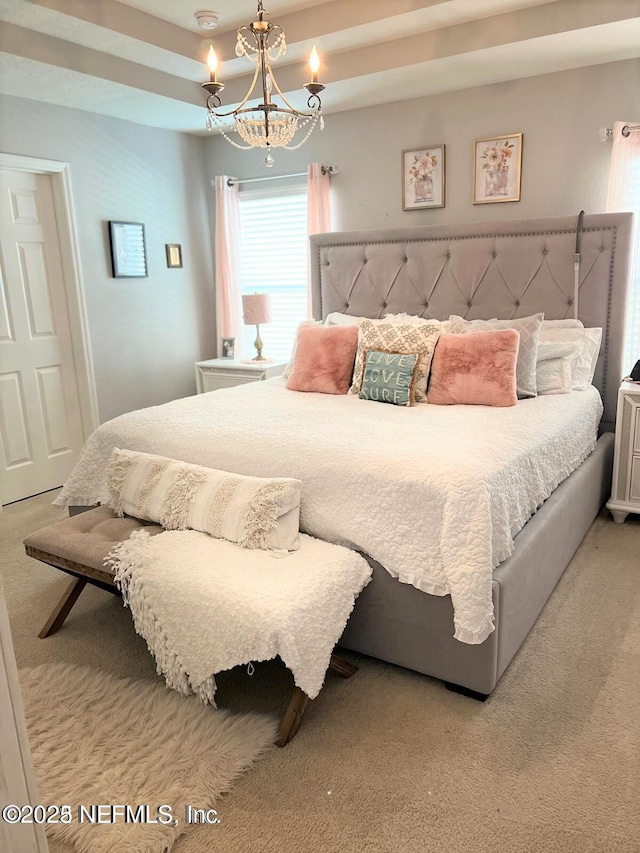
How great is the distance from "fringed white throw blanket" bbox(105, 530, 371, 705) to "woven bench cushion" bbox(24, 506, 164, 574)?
8cm

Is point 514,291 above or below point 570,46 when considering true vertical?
below

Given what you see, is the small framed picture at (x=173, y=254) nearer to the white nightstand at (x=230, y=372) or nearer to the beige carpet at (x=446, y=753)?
the white nightstand at (x=230, y=372)

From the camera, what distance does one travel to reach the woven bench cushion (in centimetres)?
219

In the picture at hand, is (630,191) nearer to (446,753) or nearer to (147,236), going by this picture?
(446,753)

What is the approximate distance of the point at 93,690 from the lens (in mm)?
2109

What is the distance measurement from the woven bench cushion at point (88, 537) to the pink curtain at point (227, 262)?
106 inches

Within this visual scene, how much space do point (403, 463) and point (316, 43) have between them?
2519 millimetres

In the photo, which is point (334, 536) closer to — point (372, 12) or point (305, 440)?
point (305, 440)

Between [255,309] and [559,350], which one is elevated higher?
[255,309]

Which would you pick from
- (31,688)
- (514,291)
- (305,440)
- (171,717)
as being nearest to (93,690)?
(31,688)

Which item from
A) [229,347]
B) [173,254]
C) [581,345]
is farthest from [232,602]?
[173,254]

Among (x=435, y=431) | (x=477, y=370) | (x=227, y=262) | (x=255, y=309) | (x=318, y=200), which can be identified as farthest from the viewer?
(x=227, y=262)

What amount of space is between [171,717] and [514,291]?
9.52 ft

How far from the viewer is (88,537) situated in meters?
2.29
